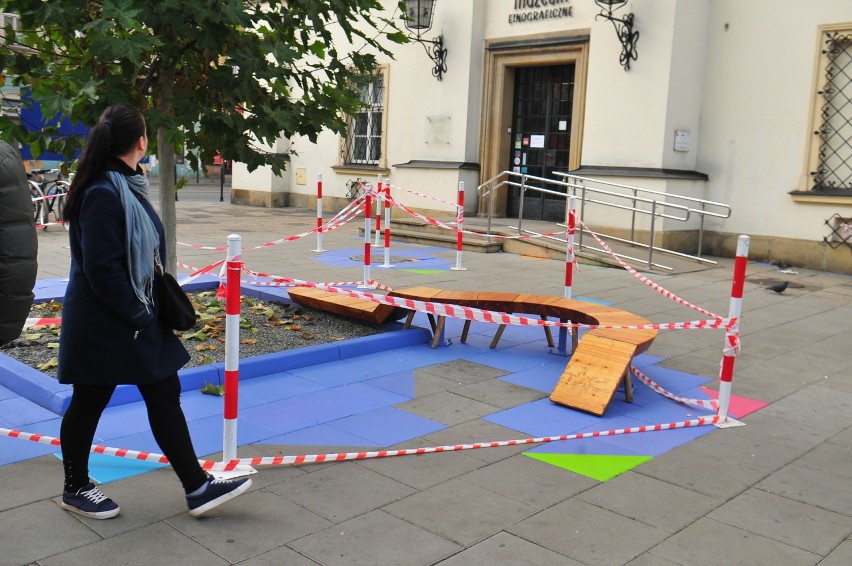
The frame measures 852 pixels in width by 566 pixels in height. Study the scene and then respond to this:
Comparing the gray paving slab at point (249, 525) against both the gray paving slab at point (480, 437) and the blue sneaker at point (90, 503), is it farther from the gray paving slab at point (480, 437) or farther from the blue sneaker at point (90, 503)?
the gray paving slab at point (480, 437)

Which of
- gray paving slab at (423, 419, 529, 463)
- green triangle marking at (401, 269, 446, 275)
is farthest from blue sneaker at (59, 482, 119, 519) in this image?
green triangle marking at (401, 269, 446, 275)

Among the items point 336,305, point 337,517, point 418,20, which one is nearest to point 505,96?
point 418,20

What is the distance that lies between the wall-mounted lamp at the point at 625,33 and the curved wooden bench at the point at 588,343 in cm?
878

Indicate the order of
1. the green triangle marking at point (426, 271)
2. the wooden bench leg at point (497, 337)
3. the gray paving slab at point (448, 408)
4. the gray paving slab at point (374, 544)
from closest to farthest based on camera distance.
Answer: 1. the gray paving slab at point (374, 544)
2. the gray paving slab at point (448, 408)
3. the wooden bench leg at point (497, 337)
4. the green triangle marking at point (426, 271)

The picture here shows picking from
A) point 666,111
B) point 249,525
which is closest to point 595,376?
point 249,525

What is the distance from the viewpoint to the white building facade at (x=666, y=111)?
46.1 feet

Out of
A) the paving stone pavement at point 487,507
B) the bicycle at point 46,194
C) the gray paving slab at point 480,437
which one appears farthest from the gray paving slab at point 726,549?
the bicycle at point 46,194

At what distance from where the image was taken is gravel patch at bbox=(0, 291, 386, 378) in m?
6.67

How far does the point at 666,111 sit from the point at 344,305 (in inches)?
349

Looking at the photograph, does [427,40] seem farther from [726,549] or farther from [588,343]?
[726,549]

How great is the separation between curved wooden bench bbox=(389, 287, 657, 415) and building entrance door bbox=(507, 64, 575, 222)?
10081 mm

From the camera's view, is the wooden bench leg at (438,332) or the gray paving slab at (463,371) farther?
the wooden bench leg at (438,332)

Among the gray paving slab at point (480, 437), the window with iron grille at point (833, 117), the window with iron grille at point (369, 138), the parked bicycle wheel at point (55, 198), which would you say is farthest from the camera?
the window with iron grille at point (369, 138)

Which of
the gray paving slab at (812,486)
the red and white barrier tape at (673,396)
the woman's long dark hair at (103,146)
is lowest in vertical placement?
the gray paving slab at (812,486)
